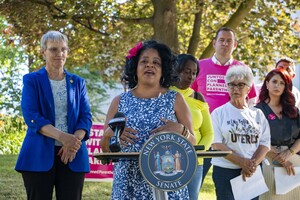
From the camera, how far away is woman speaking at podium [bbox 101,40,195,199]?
4.78m

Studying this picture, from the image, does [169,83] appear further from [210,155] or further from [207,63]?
[207,63]

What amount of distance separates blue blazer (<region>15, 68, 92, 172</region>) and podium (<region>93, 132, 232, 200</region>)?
1.85 meters

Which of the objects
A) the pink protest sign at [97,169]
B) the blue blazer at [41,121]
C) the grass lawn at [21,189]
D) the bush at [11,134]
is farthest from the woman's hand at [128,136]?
the bush at [11,134]

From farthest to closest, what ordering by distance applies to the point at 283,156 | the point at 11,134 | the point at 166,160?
the point at 11,134 < the point at 283,156 < the point at 166,160

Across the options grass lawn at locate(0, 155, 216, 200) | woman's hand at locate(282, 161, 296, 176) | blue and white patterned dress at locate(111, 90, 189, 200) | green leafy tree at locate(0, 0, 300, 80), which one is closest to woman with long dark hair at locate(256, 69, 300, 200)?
woman's hand at locate(282, 161, 296, 176)

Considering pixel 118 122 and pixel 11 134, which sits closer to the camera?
pixel 118 122

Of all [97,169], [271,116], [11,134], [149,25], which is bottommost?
[97,169]

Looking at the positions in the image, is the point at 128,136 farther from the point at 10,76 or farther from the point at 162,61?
the point at 10,76

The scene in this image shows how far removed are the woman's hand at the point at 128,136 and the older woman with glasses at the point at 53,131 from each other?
1.24 meters

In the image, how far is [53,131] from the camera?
5.87 m

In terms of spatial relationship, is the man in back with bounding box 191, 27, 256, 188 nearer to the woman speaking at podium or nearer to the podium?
the woman speaking at podium

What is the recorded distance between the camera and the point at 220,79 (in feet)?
25.9

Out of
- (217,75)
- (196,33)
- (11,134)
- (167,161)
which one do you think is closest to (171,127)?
(167,161)

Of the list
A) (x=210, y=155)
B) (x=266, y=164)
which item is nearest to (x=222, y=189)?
(x=266, y=164)
